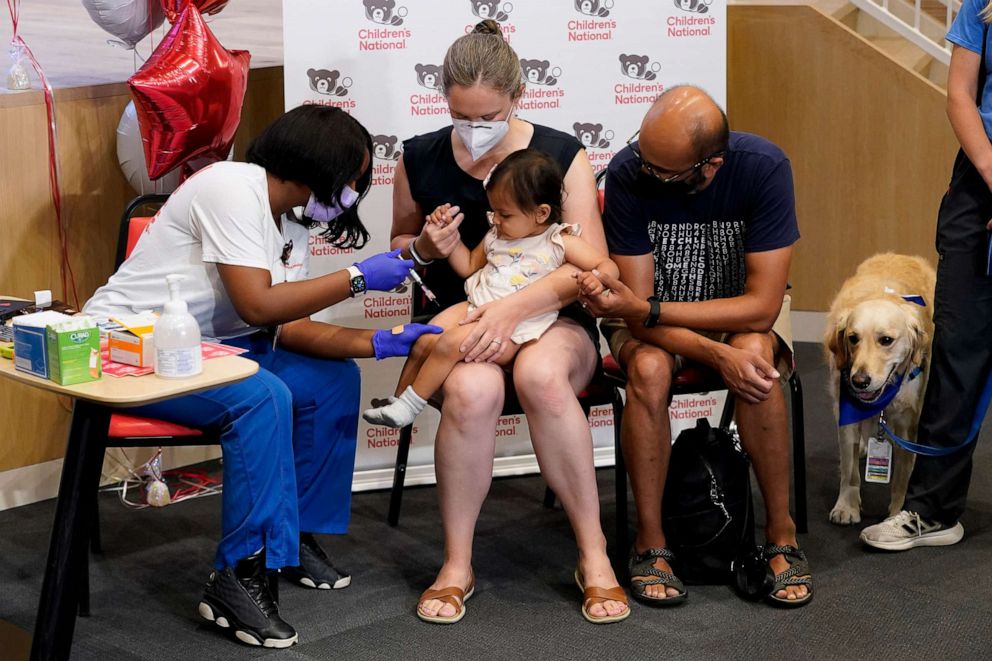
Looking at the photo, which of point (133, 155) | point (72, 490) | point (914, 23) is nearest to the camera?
point (72, 490)

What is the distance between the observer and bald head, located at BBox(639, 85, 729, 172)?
2.90 metres

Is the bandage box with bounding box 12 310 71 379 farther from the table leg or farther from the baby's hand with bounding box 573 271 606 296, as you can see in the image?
the baby's hand with bounding box 573 271 606 296

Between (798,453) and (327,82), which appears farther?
(327,82)

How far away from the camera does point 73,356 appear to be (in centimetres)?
230

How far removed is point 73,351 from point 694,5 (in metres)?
2.50

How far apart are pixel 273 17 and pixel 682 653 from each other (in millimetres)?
4151

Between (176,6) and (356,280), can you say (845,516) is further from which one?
(176,6)

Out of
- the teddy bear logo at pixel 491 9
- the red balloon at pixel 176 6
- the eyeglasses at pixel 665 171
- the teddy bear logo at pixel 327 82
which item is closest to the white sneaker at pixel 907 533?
the eyeglasses at pixel 665 171

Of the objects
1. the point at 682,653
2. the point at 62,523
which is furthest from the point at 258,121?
the point at 682,653

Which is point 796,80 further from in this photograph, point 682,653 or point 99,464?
point 99,464

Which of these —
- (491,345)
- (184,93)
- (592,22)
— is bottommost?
(491,345)

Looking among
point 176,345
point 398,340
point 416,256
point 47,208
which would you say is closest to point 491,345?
point 398,340

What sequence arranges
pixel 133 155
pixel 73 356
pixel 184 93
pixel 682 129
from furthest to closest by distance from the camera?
pixel 133 155
pixel 184 93
pixel 682 129
pixel 73 356

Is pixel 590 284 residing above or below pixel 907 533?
above
